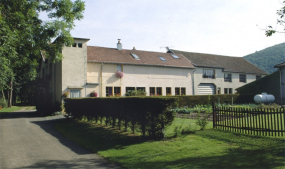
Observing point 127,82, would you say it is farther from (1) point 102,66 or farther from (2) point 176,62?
(2) point 176,62

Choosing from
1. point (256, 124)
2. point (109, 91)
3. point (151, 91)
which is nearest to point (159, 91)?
point (151, 91)

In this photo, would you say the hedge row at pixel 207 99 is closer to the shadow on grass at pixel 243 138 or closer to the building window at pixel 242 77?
the building window at pixel 242 77

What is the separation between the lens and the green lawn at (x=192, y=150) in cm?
626

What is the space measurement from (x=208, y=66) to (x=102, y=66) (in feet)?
56.2

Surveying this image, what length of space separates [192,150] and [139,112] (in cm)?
292

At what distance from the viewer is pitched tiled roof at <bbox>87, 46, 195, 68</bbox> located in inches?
1113

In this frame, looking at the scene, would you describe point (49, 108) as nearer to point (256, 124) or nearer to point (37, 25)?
point (37, 25)

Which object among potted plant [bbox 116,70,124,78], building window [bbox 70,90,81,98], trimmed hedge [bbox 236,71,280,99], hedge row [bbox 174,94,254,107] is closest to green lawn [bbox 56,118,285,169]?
hedge row [bbox 174,94,254,107]

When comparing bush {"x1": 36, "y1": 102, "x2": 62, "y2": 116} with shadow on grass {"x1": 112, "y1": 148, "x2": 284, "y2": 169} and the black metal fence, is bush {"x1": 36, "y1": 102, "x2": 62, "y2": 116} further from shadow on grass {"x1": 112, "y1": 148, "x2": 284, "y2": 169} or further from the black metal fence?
shadow on grass {"x1": 112, "y1": 148, "x2": 284, "y2": 169}

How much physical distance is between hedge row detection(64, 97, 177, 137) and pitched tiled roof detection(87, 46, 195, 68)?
15.0 m

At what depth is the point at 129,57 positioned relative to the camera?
30.9m

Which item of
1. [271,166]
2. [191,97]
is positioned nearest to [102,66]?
[191,97]

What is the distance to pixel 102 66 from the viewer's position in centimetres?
2767

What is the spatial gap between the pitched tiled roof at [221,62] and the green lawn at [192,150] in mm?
27289
